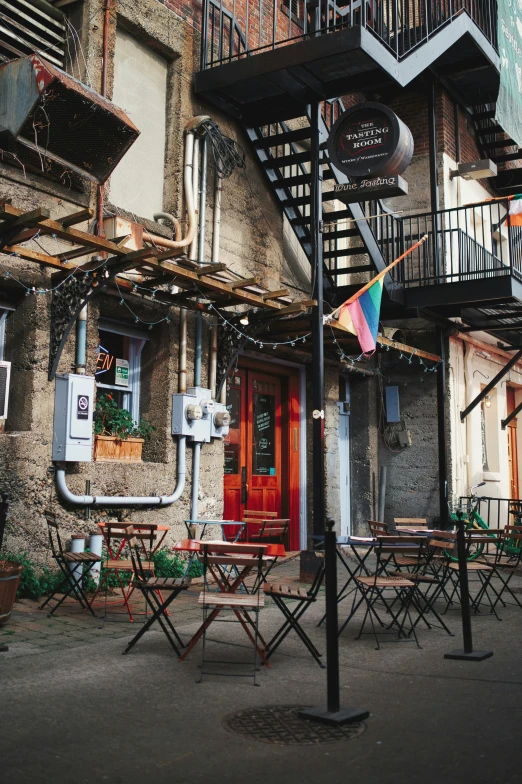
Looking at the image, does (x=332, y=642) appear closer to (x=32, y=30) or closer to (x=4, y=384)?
(x=4, y=384)

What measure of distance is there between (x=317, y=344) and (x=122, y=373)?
2365mm

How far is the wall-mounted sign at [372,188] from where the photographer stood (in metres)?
9.51

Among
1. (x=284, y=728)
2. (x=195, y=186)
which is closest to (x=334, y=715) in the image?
(x=284, y=728)

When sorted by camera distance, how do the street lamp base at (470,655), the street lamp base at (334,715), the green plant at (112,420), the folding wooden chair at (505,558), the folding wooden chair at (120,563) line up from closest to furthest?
the street lamp base at (334,715) → the street lamp base at (470,655) → the folding wooden chair at (120,563) → the folding wooden chair at (505,558) → the green plant at (112,420)

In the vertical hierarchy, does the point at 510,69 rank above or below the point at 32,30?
above

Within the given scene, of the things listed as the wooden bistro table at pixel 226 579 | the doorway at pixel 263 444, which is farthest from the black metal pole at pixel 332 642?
the doorway at pixel 263 444

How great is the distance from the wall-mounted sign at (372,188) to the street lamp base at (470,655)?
5.68 metres

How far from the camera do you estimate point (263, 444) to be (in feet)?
38.4

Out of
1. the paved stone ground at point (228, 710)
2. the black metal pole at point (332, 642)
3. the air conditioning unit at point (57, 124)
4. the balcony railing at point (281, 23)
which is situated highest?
the balcony railing at point (281, 23)

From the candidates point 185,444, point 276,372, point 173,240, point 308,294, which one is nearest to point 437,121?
point 308,294

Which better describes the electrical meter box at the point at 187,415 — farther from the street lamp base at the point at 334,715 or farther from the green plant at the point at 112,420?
the street lamp base at the point at 334,715

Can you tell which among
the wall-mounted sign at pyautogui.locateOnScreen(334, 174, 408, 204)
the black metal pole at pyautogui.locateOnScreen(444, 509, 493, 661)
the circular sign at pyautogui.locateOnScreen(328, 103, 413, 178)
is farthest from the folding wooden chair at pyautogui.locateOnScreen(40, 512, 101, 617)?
the circular sign at pyautogui.locateOnScreen(328, 103, 413, 178)

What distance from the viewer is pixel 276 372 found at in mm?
11969

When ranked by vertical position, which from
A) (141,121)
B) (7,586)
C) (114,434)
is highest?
(141,121)
